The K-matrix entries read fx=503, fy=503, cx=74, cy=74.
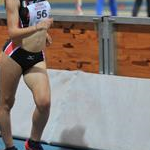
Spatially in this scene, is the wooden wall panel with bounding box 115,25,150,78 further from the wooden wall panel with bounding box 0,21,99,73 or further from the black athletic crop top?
the black athletic crop top

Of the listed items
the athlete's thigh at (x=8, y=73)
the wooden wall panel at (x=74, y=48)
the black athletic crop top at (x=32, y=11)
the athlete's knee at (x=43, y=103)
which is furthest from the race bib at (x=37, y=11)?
the wooden wall panel at (x=74, y=48)

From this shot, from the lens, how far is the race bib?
395 centimetres

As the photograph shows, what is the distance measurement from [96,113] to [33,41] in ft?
3.73

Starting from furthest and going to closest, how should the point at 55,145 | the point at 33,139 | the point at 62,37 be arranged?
the point at 62,37 → the point at 55,145 → the point at 33,139

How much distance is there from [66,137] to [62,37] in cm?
108

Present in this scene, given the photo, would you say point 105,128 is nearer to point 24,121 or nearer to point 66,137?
point 66,137

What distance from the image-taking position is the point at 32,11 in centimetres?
395

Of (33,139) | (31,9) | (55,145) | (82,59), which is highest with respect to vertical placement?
(31,9)

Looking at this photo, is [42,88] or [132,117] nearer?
[42,88]

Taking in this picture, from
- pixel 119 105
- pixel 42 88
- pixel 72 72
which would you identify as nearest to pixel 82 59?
pixel 72 72

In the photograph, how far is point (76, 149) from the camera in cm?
480

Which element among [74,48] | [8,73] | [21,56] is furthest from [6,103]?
[74,48]

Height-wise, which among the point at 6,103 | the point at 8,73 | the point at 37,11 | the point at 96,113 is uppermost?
the point at 37,11

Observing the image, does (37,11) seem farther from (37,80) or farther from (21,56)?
(37,80)
